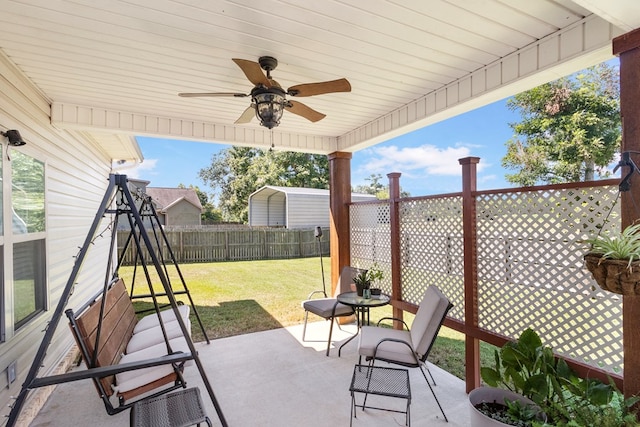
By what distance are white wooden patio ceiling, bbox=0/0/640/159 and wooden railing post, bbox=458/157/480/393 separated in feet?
2.25

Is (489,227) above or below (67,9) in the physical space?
below

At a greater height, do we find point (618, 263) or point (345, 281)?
point (618, 263)

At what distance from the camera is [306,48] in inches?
95.8

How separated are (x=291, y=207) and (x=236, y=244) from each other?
3.00 metres

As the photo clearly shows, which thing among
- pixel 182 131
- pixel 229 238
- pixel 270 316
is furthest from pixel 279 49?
pixel 229 238

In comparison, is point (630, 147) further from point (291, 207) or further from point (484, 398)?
point (291, 207)

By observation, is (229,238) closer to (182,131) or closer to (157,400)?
(182,131)

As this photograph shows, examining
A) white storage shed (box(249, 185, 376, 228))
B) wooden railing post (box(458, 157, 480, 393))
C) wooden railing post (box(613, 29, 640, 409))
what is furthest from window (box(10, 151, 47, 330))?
white storage shed (box(249, 185, 376, 228))

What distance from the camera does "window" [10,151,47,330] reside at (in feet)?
8.81

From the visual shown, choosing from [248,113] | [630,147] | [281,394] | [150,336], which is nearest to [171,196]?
[150,336]

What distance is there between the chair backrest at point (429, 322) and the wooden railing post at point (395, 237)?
112 centimetres

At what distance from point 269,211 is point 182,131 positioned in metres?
12.6

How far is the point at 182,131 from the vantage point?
4121 millimetres

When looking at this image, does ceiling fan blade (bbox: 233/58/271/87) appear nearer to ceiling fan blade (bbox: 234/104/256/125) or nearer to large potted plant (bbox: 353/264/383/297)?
ceiling fan blade (bbox: 234/104/256/125)
